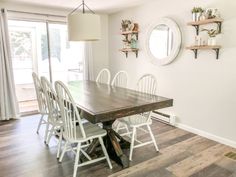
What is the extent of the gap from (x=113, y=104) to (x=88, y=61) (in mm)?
2830

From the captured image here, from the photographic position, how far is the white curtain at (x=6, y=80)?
379cm

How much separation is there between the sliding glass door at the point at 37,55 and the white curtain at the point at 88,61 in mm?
118

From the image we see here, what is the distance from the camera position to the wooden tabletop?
1.98m

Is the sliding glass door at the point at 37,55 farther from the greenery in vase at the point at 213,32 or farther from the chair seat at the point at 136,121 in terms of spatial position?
the greenery in vase at the point at 213,32

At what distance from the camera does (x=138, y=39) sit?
4.30 metres

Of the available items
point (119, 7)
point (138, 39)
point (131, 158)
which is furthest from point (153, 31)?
point (131, 158)

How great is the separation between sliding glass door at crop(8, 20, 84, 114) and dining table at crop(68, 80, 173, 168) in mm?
2487

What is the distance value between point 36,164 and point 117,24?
356cm

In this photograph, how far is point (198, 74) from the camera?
3.24m

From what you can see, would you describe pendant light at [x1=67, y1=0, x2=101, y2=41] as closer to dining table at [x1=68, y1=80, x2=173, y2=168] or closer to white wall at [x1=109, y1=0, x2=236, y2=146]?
dining table at [x1=68, y1=80, x2=173, y2=168]

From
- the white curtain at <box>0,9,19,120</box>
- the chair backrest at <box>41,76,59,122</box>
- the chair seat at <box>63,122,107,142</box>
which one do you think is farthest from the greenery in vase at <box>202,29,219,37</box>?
the white curtain at <box>0,9,19,120</box>

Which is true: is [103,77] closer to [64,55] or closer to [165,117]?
[64,55]

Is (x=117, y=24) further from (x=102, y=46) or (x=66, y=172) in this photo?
(x=66, y=172)

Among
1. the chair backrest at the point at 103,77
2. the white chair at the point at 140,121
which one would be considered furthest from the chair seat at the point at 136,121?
the chair backrest at the point at 103,77
